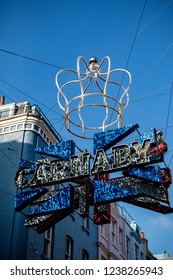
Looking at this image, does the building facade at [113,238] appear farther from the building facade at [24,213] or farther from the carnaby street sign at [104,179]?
the carnaby street sign at [104,179]

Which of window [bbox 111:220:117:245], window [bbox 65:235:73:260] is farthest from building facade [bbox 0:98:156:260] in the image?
window [bbox 111:220:117:245]

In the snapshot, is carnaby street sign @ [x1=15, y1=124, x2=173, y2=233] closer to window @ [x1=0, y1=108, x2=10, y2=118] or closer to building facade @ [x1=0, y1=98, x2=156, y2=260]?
building facade @ [x1=0, y1=98, x2=156, y2=260]

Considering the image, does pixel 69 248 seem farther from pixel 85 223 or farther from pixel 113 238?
pixel 113 238

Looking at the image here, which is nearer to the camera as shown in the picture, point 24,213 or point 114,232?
point 24,213

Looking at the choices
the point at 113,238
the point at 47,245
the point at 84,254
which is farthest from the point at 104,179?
the point at 113,238

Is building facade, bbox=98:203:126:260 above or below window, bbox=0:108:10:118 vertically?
below

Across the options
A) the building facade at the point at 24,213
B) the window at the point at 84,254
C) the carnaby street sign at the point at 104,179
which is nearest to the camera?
the carnaby street sign at the point at 104,179

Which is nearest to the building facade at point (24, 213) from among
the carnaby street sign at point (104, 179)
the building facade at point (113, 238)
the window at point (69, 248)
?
the window at point (69, 248)

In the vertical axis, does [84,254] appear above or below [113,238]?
below

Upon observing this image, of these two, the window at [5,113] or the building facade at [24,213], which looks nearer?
the building facade at [24,213]

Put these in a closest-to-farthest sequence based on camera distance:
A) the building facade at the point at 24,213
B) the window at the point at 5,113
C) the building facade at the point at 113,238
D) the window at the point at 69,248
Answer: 1. the building facade at the point at 24,213
2. the window at the point at 69,248
3. the window at the point at 5,113
4. the building facade at the point at 113,238

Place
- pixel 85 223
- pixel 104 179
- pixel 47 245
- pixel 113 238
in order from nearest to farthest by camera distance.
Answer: pixel 104 179 < pixel 47 245 < pixel 85 223 < pixel 113 238
